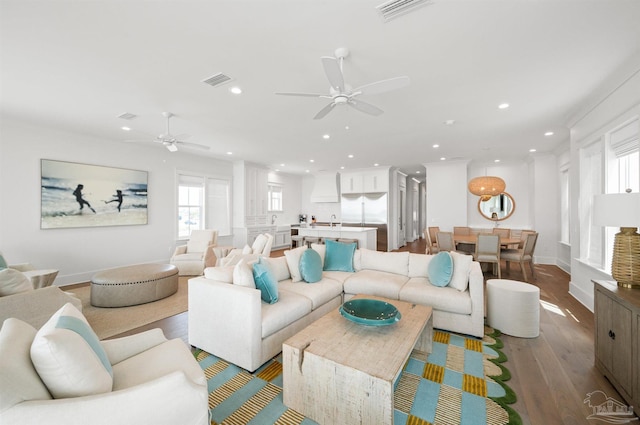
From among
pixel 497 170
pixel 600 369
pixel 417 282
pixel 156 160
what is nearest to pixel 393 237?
pixel 497 170

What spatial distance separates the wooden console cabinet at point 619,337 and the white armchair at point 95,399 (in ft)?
8.82

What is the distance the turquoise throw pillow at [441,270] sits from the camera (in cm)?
302

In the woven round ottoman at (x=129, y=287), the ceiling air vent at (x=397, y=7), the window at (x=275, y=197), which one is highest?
the ceiling air vent at (x=397, y=7)

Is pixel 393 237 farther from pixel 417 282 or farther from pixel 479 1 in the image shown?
pixel 479 1

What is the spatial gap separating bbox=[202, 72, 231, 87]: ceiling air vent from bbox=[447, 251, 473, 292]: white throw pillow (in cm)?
336

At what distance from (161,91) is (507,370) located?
462 cm

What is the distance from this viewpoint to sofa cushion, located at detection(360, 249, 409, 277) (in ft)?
11.8

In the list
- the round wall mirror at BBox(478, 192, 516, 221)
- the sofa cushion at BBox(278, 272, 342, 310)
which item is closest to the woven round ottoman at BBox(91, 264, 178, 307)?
the sofa cushion at BBox(278, 272, 342, 310)

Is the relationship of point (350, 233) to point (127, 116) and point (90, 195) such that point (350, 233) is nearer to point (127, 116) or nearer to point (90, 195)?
point (127, 116)

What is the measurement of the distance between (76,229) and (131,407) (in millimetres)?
5440

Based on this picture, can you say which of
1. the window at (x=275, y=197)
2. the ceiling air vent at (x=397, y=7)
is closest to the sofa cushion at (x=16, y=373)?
the ceiling air vent at (x=397, y=7)

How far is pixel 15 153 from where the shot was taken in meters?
4.23

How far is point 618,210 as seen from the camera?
77.0 inches

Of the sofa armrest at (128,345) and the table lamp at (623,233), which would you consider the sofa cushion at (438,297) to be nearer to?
the table lamp at (623,233)
